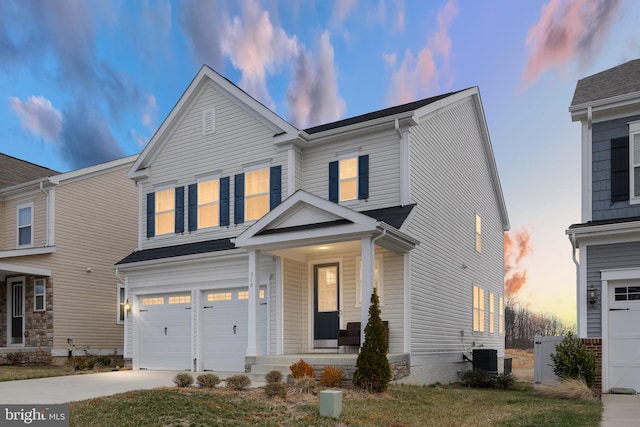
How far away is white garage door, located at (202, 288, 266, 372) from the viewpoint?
1638 cm

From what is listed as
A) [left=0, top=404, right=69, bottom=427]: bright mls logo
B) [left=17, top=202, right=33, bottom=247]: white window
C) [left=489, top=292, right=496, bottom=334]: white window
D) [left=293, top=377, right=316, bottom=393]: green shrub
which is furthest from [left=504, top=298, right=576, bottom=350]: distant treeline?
[left=0, top=404, right=69, bottom=427]: bright mls logo

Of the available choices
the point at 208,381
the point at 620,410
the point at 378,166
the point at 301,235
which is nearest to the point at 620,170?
the point at 620,410

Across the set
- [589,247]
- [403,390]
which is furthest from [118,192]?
Result: [589,247]

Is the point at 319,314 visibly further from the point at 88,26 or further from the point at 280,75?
the point at 88,26

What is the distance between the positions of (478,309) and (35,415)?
15948 millimetres

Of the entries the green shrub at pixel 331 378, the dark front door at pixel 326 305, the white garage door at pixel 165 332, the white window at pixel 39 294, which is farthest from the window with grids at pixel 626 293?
the white window at pixel 39 294

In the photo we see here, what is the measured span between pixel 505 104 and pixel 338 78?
11303mm

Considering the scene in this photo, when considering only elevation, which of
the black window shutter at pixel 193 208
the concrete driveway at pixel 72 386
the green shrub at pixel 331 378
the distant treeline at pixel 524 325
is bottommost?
the distant treeline at pixel 524 325

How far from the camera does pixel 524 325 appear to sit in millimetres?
51844

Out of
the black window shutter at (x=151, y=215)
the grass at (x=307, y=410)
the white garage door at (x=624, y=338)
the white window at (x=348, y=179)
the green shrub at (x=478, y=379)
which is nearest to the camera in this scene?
the grass at (x=307, y=410)

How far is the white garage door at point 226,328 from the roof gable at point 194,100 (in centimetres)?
502

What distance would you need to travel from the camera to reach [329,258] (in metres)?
15.6

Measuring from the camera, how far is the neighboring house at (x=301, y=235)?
1419 centimetres

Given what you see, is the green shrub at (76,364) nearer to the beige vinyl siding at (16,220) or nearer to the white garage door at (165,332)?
the white garage door at (165,332)
